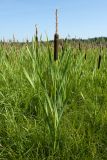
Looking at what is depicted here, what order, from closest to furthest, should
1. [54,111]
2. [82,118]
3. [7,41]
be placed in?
1. [54,111]
2. [82,118]
3. [7,41]

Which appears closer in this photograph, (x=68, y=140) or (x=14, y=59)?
(x=68, y=140)

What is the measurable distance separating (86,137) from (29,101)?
750mm

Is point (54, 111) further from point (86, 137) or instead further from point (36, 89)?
point (36, 89)

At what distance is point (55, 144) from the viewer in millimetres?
2398

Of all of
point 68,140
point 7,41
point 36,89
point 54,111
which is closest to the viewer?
point 54,111

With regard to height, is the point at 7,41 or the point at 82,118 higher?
the point at 7,41

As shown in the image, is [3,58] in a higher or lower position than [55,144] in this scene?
higher

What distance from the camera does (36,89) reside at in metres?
3.10

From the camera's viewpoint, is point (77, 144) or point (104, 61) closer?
point (77, 144)

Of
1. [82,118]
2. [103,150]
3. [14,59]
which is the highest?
[14,59]

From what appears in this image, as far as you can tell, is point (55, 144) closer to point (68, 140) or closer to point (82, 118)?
point (68, 140)

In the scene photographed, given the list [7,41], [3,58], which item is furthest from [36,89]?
[7,41]

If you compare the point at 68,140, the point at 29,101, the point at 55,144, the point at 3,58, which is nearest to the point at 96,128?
the point at 68,140

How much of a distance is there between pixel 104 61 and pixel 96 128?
97.6 inches
